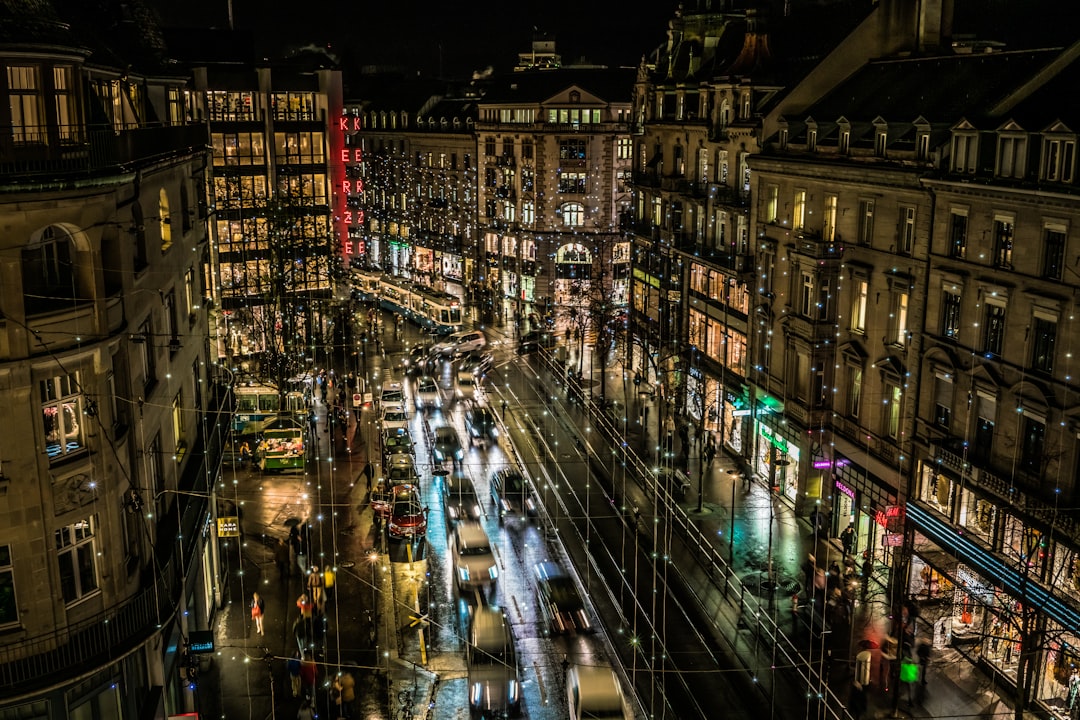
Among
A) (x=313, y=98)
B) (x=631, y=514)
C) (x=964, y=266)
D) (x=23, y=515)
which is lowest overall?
(x=631, y=514)

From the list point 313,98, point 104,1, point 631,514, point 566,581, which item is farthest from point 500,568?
point 313,98

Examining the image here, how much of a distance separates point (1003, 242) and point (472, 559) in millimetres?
17566

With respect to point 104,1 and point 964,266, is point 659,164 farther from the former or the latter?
point 104,1

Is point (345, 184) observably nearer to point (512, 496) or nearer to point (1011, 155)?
point (512, 496)

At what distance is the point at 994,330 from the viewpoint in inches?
1083

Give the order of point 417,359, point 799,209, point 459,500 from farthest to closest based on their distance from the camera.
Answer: point 417,359
point 799,209
point 459,500

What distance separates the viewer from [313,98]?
213ft

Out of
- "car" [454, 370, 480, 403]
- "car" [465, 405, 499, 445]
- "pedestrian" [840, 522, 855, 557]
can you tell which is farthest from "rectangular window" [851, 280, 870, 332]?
"car" [454, 370, 480, 403]

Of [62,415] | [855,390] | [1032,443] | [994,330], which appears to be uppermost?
[62,415]

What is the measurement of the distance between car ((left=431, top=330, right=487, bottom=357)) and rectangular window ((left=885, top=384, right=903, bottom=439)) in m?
34.1

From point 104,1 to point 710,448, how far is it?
1185 inches

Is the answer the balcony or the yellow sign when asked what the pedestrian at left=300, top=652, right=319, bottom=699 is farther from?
the balcony

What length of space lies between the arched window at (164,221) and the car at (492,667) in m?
12.4

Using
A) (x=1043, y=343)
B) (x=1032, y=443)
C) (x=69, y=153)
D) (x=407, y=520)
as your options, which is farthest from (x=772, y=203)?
(x=69, y=153)
